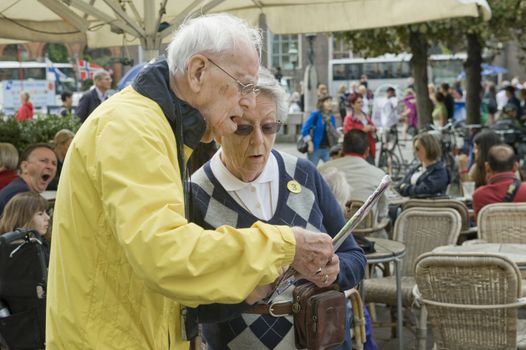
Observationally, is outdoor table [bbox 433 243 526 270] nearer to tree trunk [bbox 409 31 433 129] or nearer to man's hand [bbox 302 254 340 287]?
man's hand [bbox 302 254 340 287]

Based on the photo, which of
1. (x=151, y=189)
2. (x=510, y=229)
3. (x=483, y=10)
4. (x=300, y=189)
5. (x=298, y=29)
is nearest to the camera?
(x=151, y=189)

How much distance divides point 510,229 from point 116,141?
4907mm

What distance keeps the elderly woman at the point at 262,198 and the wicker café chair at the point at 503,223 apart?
143 inches

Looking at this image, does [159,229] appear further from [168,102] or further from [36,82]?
[36,82]

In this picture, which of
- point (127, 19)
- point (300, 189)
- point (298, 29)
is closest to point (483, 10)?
point (298, 29)

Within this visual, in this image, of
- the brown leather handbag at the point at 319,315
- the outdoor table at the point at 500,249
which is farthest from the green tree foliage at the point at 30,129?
the brown leather handbag at the point at 319,315

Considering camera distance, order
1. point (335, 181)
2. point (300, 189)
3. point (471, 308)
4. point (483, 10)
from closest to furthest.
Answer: point (300, 189) → point (471, 308) → point (335, 181) → point (483, 10)

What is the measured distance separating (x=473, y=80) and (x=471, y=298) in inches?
544

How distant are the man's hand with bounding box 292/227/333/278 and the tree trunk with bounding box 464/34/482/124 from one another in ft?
52.6

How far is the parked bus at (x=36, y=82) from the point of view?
38500 millimetres

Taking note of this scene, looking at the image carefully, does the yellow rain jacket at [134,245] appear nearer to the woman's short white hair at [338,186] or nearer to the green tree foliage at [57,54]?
the woman's short white hair at [338,186]

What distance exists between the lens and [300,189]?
299 cm

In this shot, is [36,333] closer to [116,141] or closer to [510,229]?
[116,141]

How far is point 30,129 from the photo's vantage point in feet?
35.6
